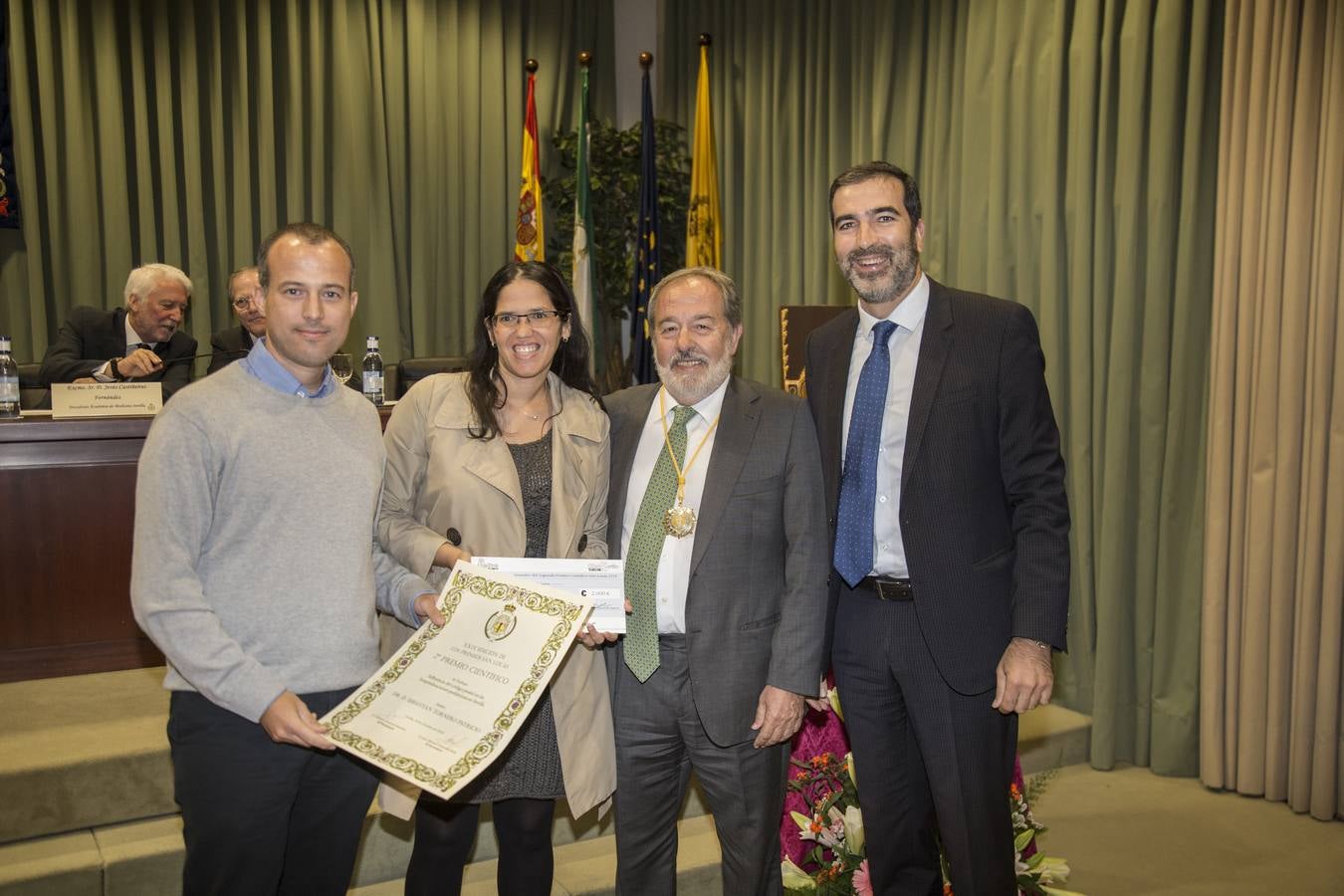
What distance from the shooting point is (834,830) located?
2.66 meters

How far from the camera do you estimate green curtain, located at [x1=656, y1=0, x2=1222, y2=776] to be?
3.77 m

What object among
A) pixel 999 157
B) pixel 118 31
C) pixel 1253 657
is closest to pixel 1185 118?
pixel 999 157

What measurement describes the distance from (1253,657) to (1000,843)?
2043 mm

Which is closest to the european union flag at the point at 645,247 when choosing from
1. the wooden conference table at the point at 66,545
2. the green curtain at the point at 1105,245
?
→ the green curtain at the point at 1105,245

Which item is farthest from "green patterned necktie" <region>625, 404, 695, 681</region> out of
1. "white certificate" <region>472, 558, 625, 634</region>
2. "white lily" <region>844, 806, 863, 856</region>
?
"white lily" <region>844, 806, 863, 856</region>

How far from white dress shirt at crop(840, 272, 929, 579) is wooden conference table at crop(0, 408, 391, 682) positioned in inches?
102

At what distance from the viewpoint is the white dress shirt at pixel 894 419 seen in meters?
2.11

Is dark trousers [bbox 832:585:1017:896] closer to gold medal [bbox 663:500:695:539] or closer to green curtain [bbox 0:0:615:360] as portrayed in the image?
gold medal [bbox 663:500:695:539]

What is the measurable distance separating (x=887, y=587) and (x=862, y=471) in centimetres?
25

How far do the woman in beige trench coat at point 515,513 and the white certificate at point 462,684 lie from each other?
0.53 ft

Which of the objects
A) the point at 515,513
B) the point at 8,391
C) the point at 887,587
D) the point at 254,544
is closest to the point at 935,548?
the point at 887,587

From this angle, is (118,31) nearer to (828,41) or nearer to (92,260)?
(92,260)

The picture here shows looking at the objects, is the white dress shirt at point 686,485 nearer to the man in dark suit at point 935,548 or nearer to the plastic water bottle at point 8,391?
the man in dark suit at point 935,548

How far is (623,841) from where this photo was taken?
6.94 feet
